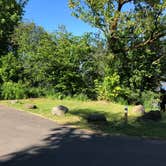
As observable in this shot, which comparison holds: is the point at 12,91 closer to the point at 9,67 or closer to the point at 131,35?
the point at 9,67

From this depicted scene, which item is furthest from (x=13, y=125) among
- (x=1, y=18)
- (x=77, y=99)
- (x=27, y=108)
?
(x=1, y=18)

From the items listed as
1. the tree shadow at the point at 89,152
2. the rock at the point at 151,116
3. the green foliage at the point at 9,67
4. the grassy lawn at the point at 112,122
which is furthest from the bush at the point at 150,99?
the tree shadow at the point at 89,152

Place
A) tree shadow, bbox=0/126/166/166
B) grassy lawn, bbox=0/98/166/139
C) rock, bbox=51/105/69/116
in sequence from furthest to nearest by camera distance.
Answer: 1. rock, bbox=51/105/69/116
2. grassy lawn, bbox=0/98/166/139
3. tree shadow, bbox=0/126/166/166

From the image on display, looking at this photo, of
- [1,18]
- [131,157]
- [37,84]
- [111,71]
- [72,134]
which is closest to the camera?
[131,157]

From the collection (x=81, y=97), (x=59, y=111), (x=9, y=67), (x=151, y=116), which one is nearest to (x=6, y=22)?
(x=9, y=67)

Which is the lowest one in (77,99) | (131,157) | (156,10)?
(131,157)

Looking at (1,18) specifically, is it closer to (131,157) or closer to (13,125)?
(13,125)

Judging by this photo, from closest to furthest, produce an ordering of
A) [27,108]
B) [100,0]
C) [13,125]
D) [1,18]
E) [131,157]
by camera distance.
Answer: [131,157] → [13,125] → [27,108] → [100,0] → [1,18]

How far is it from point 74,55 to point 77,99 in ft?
8.31

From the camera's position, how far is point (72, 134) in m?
12.5

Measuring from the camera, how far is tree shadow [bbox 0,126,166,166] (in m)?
8.89

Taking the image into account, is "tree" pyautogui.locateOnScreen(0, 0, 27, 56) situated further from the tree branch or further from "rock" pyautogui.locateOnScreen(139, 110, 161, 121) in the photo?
"rock" pyautogui.locateOnScreen(139, 110, 161, 121)

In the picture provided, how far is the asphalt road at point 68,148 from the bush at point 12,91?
33.1ft

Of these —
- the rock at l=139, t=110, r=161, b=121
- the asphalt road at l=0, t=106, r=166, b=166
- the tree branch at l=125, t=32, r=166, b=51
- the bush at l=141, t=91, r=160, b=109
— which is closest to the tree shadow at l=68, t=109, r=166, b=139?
the rock at l=139, t=110, r=161, b=121
